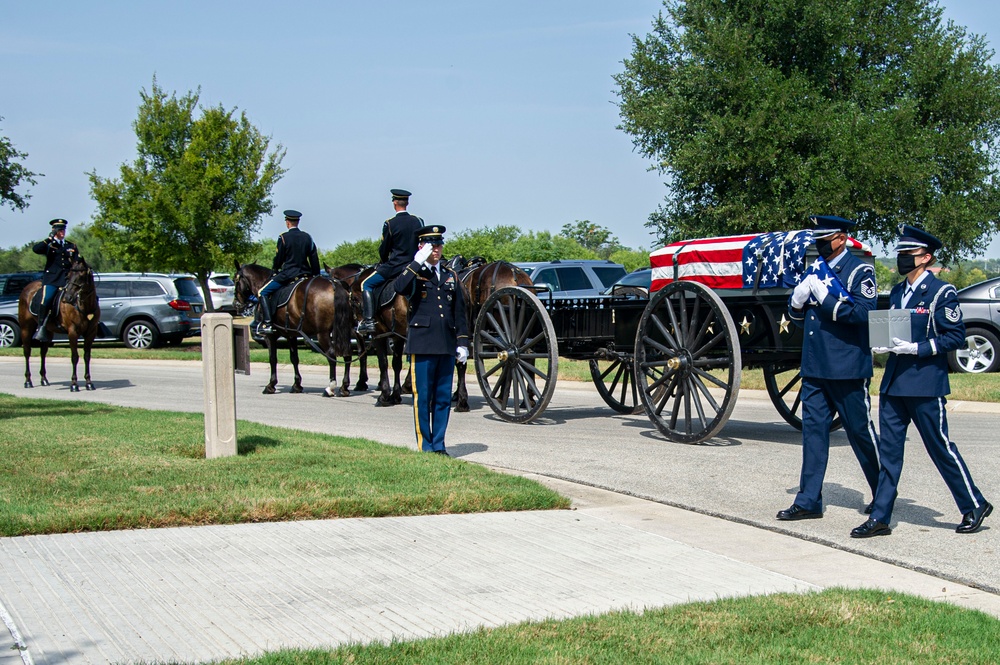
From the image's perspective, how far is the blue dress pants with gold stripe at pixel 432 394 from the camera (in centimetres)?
1018

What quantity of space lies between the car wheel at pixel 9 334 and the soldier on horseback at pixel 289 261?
1442 centimetres

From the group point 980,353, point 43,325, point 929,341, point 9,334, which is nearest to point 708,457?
point 929,341

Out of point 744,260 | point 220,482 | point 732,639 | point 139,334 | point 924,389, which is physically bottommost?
point 732,639

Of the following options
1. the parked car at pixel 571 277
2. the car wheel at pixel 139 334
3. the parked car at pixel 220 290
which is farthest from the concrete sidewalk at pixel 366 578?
the parked car at pixel 220 290

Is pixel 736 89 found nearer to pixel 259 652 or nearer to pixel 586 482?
pixel 586 482

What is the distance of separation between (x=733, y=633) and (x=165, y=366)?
1996cm

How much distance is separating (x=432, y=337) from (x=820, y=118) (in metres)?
→ 18.4

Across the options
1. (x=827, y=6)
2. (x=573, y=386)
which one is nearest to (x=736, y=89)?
(x=827, y=6)

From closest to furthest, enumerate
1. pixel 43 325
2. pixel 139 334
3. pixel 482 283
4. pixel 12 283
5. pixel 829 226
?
pixel 829 226 → pixel 482 283 → pixel 43 325 → pixel 139 334 → pixel 12 283

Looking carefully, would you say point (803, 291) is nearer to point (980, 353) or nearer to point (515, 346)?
point (515, 346)

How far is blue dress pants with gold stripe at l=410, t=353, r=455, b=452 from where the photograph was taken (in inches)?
401

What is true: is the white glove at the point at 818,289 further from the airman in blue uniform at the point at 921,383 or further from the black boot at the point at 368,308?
the black boot at the point at 368,308

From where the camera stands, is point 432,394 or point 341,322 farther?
point 341,322

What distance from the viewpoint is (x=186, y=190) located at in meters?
30.8
